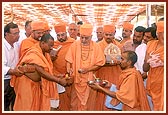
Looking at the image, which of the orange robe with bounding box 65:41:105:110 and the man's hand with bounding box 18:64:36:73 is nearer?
the man's hand with bounding box 18:64:36:73

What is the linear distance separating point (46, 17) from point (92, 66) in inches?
28.1

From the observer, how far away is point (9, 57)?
5.18 meters

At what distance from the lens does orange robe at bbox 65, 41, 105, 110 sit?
5188 millimetres

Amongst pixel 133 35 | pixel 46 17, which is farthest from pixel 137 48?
pixel 46 17

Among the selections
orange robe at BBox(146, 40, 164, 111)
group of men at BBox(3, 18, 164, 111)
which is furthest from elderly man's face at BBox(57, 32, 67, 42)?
orange robe at BBox(146, 40, 164, 111)

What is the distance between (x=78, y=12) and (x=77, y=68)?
59 cm

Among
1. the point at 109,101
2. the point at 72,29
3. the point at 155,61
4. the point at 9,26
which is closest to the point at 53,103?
the point at 109,101

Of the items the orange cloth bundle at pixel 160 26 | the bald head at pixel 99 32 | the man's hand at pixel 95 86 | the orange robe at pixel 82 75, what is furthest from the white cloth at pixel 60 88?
the orange cloth bundle at pixel 160 26

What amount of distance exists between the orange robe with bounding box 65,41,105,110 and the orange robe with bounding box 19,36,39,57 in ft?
1.30

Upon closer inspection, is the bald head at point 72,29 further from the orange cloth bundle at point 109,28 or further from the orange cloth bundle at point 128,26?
the orange cloth bundle at point 128,26

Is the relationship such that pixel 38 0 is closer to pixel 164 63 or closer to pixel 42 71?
pixel 42 71

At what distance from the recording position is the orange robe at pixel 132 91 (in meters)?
4.95

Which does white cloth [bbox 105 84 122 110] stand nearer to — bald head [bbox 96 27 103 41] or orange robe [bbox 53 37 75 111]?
orange robe [bbox 53 37 75 111]

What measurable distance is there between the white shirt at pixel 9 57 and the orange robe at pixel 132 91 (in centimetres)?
113
